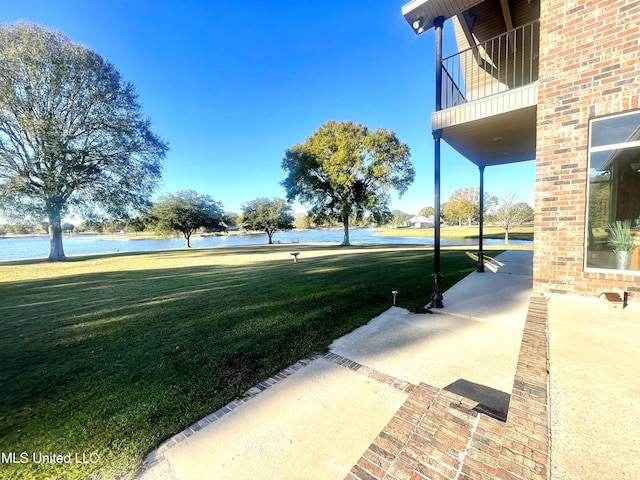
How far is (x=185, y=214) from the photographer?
31016 mm

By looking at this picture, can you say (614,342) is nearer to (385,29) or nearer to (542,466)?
(542,466)

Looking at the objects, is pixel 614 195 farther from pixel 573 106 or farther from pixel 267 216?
pixel 267 216

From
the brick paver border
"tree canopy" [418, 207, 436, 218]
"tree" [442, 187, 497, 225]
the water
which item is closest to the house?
the brick paver border

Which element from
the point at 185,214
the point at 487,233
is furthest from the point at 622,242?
the point at 487,233

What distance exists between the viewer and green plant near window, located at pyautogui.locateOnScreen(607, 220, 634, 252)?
3.53 meters

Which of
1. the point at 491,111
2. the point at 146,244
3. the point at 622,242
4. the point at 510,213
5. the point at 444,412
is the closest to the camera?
the point at 444,412

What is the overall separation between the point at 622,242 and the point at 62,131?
2347 cm

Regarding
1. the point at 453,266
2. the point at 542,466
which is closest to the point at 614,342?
the point at 542,466

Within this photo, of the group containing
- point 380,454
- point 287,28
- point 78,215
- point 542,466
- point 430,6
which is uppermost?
point 287,28

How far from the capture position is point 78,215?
1658 centimetres

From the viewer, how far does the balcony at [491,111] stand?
420cm

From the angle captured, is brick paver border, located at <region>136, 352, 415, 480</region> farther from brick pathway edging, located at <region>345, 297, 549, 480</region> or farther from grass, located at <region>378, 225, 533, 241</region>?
grass, located at <region>378, 225, 533, 241</region>

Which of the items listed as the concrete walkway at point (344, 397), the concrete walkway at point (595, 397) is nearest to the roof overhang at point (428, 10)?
the concrete walkway at point (595, 397)

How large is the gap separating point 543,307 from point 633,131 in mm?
2560
